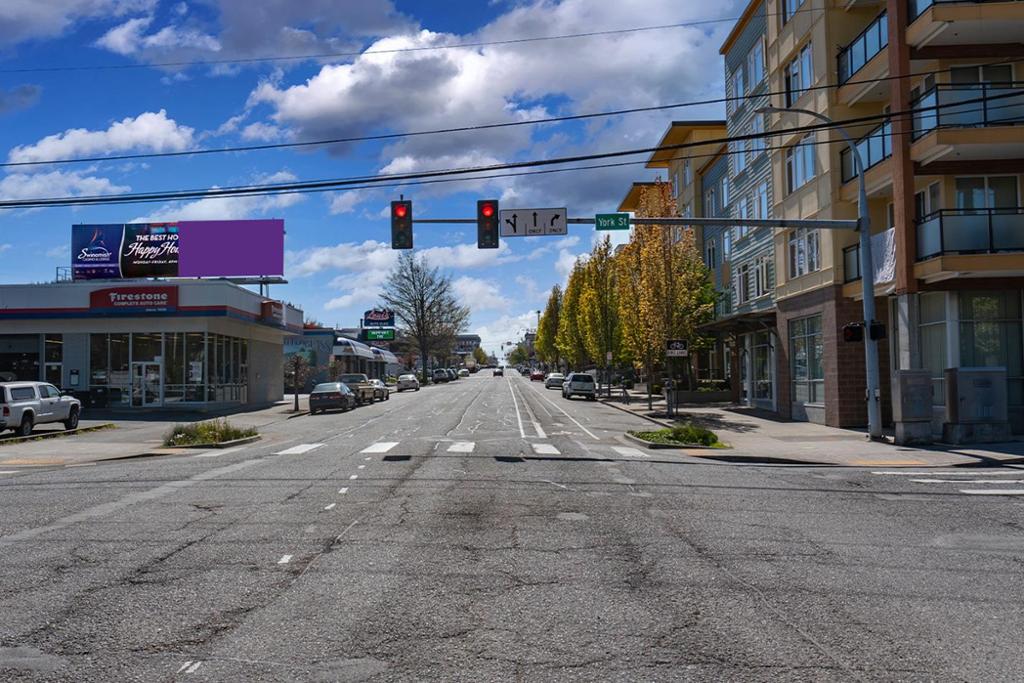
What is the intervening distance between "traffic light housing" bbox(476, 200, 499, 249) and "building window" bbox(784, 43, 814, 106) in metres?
12.5

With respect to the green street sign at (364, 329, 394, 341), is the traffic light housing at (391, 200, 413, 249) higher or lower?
lower

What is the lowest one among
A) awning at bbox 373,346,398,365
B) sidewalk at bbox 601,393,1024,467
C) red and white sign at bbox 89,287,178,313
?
sidewalk at bbox 601,393,1024,467

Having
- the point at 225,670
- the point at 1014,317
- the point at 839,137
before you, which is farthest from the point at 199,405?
the point at 225,670

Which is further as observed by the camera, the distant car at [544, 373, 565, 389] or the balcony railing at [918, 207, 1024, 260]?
the distant car at [544, 373, 565, 389]

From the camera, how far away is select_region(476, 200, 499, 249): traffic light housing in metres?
20.9

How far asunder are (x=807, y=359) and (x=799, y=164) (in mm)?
6876

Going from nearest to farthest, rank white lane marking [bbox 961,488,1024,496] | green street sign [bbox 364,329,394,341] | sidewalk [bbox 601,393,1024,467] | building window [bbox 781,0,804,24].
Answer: white lane marking [bbox 961,488,1024,496] < sidewalk [bbox 601,393,1024,467] < building window [bbox 781,0,804,24] < green street sign [bbox 364,329,394,341]

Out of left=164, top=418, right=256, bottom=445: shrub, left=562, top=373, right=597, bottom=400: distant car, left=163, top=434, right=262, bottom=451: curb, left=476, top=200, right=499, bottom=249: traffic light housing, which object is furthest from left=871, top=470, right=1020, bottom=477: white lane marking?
left=562, top=373, right=597, bottom=400: distant car

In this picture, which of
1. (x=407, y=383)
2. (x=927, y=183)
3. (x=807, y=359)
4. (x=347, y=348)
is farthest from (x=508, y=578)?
(x=347, y=348)

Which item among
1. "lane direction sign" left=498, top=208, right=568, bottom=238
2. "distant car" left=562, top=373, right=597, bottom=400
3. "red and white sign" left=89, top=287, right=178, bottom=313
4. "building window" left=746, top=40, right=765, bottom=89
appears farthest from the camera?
"distant car" left=562, top=373, right=597, bottom=400

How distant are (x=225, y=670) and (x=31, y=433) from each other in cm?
2384

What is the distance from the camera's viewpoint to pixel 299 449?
2033cm

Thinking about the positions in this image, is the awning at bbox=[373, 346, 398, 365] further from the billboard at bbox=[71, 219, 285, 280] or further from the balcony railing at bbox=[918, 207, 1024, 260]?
the balcony railing at bbox=[918, 207, 1024, 260]

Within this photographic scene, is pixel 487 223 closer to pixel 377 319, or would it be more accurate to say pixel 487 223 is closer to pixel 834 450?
pixel 834 450
